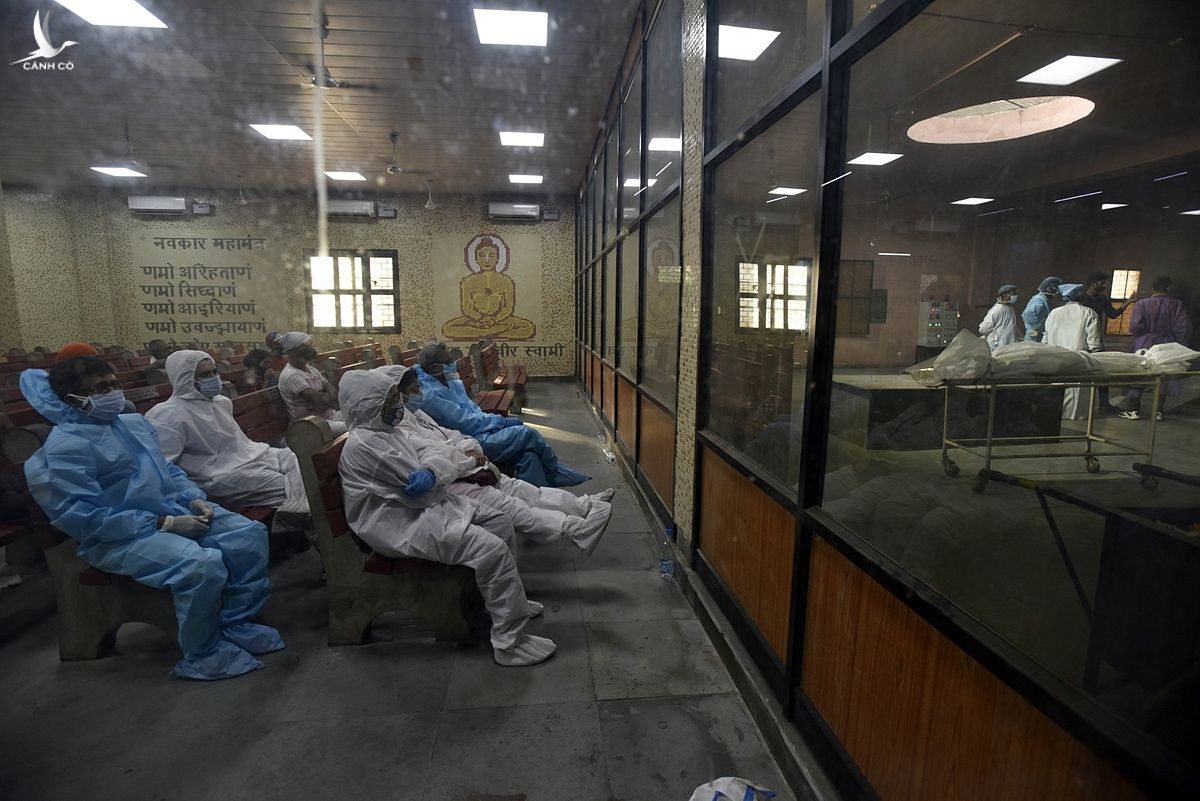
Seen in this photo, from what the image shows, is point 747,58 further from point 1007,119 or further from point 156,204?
point 156,204

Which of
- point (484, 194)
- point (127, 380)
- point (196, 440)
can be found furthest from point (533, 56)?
point (484, 194)

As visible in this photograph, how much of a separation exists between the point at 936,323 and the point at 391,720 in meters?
2.62

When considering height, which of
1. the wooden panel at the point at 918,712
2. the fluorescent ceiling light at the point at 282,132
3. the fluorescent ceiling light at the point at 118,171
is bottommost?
the wooden panel at the point at 918,712

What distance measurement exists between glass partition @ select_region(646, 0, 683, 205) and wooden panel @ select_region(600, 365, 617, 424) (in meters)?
2.61

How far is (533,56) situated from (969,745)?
6.31m

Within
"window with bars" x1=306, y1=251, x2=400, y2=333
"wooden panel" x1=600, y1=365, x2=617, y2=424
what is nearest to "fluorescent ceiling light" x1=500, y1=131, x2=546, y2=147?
"wooden panel" x1=600, y1=365, x2=617, y2=424

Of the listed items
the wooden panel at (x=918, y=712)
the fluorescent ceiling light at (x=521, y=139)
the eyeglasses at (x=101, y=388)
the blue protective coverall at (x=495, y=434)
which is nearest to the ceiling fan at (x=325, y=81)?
the fluorescent ceiling light at (x=521, y=139)

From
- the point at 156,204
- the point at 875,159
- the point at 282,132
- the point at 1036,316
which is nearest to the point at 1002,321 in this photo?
the point at 1036,316

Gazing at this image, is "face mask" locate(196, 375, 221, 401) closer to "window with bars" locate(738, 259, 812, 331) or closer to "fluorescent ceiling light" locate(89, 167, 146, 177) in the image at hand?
"window with bars" locate(738, 259, 812, 331)

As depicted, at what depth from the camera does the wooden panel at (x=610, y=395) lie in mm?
6953

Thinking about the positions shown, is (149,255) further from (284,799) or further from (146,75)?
(284,799)

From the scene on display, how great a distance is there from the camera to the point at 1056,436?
2.22 meters

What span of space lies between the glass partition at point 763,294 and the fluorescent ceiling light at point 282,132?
7.67m

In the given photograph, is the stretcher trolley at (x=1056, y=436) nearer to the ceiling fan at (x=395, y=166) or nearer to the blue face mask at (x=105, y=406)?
the blue face mask at (x=105, y=406)
